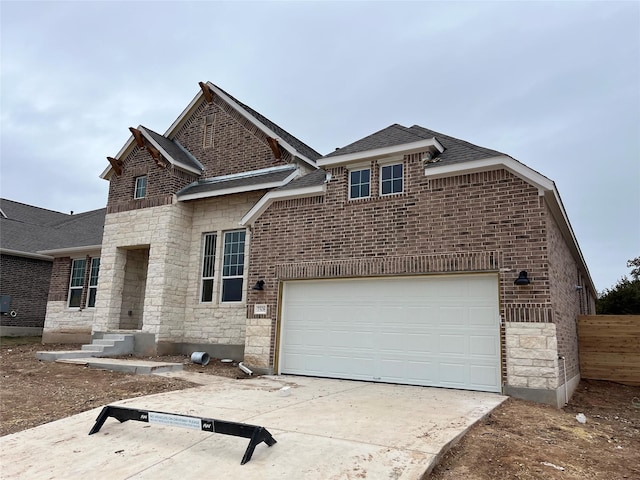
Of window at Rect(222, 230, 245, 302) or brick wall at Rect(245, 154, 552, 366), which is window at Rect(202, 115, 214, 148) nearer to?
window at Rect(222, 230, 245, 302)

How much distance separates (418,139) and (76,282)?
15.5 metres

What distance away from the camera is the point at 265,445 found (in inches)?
186

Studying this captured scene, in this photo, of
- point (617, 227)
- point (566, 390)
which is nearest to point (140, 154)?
point (566, 390)

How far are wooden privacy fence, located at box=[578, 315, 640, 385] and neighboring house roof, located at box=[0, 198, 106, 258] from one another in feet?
56.3

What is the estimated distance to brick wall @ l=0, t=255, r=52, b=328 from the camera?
20.5 metres

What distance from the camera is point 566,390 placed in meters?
9.06

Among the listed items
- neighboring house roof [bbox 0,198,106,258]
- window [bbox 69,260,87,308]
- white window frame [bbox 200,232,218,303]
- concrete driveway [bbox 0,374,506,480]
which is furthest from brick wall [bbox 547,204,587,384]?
window [bbox 69,260,87,308]

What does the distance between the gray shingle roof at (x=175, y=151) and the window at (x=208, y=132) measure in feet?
2.42

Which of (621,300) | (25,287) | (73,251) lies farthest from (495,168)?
(25,287)

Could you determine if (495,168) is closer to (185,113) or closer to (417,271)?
(417,271)

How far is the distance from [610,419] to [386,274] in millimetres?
4912

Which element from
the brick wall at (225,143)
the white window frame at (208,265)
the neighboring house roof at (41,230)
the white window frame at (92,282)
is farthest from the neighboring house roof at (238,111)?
the neighboring house roof at (41,230)

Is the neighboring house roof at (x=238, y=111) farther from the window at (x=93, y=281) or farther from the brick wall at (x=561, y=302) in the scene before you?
the brick wall at (x=561, y=302)

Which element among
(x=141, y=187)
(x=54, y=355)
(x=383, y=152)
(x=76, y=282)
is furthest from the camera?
(x=76, y=282)
